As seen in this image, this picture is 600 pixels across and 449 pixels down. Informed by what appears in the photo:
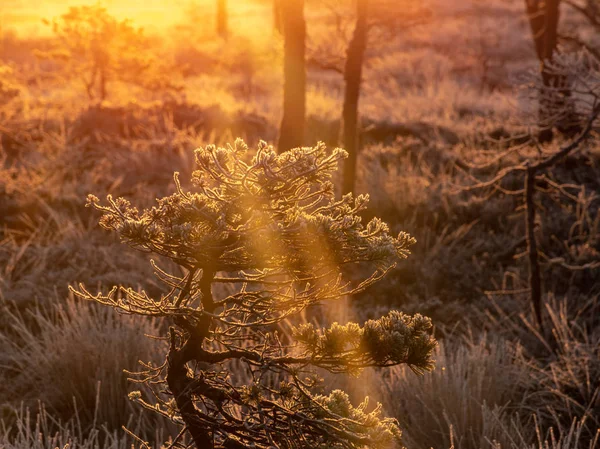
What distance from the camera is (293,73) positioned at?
23.3 ft

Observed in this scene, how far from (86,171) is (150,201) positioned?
4.64 ft

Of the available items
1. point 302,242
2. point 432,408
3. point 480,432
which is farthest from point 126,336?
point 302,242

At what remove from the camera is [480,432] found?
436 cm

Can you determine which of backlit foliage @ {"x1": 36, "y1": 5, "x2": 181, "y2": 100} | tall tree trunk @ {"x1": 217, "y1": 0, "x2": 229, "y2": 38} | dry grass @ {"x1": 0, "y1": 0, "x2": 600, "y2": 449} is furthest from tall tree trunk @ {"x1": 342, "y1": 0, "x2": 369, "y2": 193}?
tall tree trunk @ {"x1": 217, "y1": 0, "x2": 229, "y2": 38}

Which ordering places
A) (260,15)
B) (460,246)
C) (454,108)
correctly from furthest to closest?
(260,15)
(454,108)
(460,246)

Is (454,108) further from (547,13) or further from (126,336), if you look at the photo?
(126,336)

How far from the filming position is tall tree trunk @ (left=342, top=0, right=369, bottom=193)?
8000 mm

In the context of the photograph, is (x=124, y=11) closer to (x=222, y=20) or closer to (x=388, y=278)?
(x=222, y=20)

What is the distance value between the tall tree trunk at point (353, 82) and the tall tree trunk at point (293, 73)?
1030 millimetres

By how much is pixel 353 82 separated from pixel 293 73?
128cm

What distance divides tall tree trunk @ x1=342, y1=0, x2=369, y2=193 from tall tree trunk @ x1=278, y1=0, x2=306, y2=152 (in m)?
1.03

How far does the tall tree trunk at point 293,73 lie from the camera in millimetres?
6828

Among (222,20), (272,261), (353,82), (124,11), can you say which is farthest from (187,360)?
(124,11)

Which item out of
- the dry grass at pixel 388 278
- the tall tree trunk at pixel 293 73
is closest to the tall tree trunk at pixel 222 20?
the dry grass at pixel 388 278
